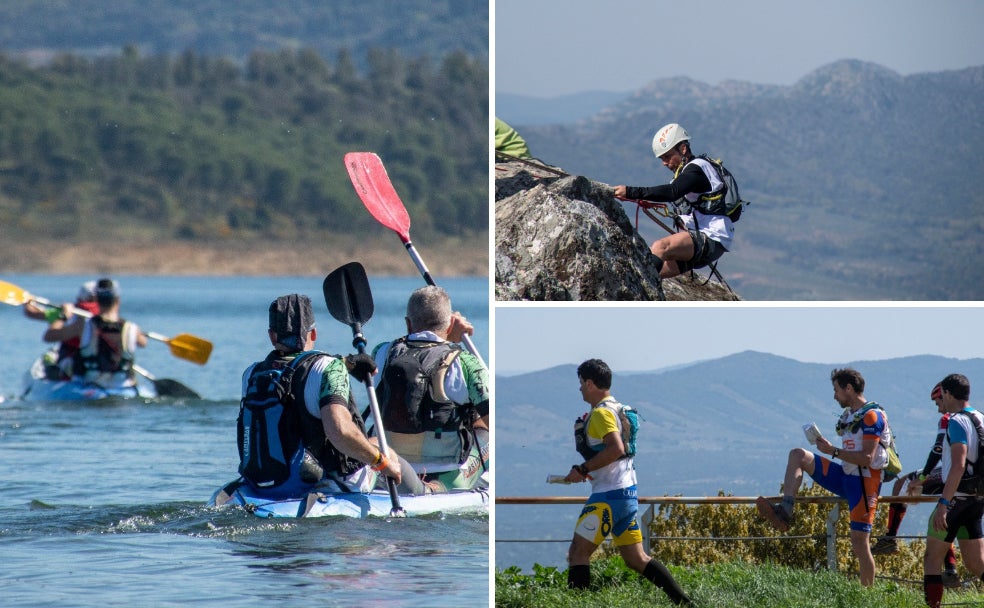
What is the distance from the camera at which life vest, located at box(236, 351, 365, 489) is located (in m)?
7.61

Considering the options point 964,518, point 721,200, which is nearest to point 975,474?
point 964,518

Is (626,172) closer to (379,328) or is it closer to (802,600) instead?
(379,328)

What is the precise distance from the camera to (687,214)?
24.8 feet

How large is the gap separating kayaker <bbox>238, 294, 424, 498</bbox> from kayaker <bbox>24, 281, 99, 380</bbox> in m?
8.09

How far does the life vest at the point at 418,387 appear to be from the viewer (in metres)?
7.91

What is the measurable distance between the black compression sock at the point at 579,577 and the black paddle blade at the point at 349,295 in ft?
8.87

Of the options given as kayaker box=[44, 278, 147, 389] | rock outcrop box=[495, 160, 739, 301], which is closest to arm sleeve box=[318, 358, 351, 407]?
rock outcrop box=[495, 160, 739, 301]

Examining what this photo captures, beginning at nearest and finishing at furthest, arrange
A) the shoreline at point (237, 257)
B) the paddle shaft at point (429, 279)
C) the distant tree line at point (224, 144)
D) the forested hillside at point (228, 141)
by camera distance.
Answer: the paddle shaft at point (429, 279)
the shoreline at point (237, 257)
the forested hillside at point (228, 141)
the distant tree line at point (224, 144)

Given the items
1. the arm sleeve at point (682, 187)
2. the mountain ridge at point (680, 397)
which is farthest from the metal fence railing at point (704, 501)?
the arm sleeve at point (682, 187)

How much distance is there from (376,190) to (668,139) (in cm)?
336

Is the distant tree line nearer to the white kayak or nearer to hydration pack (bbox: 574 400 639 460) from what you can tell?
the white kayak

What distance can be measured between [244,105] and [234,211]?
12932 mm

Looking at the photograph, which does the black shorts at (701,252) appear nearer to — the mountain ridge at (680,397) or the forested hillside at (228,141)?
the mountain ridge at (680,397)

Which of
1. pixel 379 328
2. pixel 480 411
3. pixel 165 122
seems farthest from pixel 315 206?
pixel 480 411
